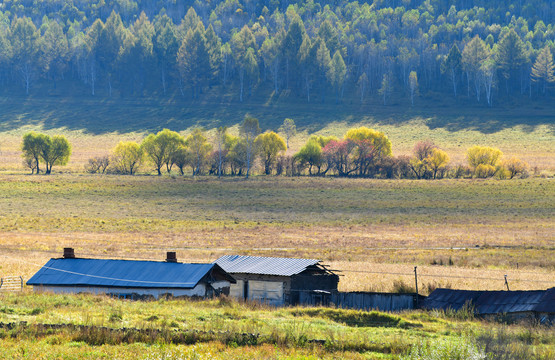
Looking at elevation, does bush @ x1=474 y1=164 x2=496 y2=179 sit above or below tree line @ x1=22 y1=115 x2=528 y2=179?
below

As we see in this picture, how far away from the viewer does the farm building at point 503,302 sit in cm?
2231

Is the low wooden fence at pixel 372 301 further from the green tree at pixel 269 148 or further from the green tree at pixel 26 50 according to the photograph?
the green tree at pixel 26 50

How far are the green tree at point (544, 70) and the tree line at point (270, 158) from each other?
6126cm

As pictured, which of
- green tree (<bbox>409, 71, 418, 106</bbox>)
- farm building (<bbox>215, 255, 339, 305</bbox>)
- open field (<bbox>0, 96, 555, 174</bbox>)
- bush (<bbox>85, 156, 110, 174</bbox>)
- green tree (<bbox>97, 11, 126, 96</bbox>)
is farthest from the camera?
green tree (<bbox>97, 11, 126, 96</bbox>)

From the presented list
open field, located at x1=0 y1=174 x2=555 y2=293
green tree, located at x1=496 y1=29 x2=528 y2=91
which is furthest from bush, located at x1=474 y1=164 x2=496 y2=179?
green tree, located at x1=496 y1=29 x2=528 y2=91

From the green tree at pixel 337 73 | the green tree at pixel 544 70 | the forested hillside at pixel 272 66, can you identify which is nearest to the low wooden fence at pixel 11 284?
the green tree at pixel 337 73

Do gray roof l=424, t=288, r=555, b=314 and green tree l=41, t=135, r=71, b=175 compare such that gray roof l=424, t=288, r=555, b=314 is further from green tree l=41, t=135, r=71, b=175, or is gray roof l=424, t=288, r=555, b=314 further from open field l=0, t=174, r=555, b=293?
green tree l=41, t=135, r=71, b=175

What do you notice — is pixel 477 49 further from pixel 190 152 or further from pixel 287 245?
pixel 287 245

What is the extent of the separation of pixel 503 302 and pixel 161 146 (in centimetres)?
8454

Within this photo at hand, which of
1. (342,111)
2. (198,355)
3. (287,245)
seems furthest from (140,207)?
(342,111)

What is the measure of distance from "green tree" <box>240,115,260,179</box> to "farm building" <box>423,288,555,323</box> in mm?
73667

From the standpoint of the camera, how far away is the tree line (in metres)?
99.0

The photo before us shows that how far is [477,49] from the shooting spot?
161250mm

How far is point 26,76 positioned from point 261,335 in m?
164
